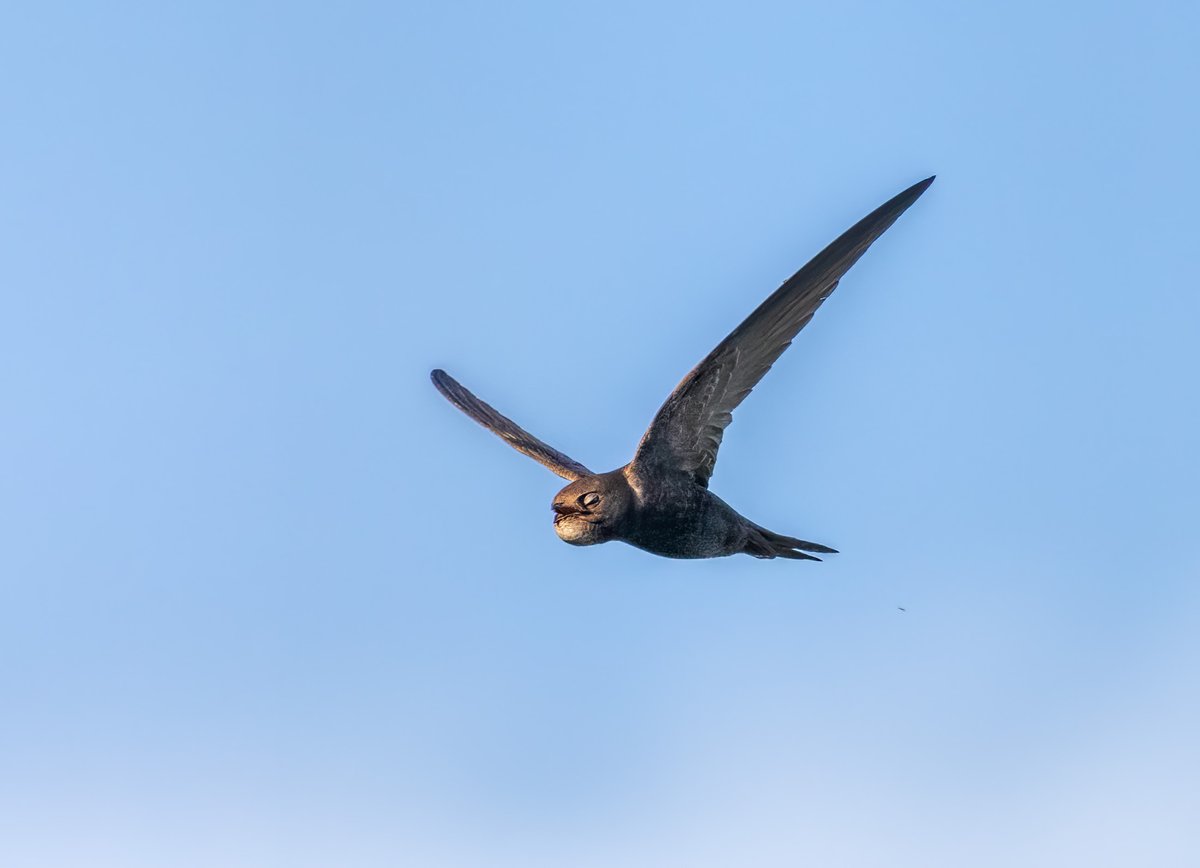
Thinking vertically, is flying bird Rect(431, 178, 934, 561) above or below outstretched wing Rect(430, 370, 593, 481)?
below

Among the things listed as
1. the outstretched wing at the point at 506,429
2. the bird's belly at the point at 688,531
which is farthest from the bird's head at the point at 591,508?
the outstretched wing at the point at 506,429

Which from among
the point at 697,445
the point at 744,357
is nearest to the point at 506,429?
the point at 697,445

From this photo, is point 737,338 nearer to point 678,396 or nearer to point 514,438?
point 678,396

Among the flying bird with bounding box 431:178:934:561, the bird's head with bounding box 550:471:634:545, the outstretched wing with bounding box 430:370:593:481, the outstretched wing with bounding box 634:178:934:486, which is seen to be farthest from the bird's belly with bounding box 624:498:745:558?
the outstretched wing with bounding box 430:370:593:481

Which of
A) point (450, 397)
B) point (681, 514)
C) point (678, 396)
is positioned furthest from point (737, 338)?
point (450, 397)

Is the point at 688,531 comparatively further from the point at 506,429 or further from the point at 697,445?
the point at 506,429

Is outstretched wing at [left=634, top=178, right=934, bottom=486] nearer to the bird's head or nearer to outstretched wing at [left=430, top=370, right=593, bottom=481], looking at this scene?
the bird's head

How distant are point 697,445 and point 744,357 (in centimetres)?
93

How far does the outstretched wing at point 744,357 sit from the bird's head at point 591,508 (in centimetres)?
36

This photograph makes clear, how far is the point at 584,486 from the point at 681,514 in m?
0.99

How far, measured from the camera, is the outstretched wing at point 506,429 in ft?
47.9

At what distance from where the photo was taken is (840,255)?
41.1 feet

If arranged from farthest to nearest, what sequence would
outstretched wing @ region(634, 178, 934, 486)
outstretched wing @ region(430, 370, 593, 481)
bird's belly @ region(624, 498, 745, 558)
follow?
1. outstretched wing @ region(430, 370, 593, 481)
2. bird's belly @ region(624, 498, 745, 558)
3. outstretched wing @ region(634, 178, 934, 486)

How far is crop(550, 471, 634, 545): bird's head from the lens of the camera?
1247cm
